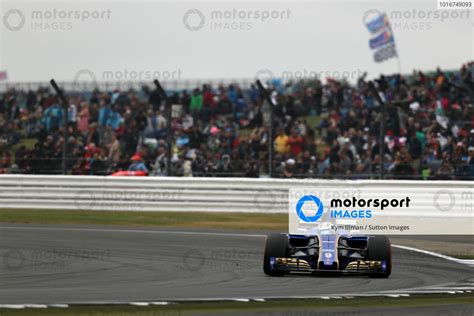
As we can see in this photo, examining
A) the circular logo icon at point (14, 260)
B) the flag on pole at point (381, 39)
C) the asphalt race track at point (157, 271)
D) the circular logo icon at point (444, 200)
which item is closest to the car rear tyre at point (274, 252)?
the asphalt race track at point (157, 271)

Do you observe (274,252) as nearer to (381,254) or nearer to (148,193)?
(381,254)

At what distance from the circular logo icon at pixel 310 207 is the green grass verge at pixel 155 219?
6.72 m

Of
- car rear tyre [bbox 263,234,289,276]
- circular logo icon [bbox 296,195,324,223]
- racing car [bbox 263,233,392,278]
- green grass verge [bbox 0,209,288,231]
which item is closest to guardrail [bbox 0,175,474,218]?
green grass verge [bbox 0,209,288,231]

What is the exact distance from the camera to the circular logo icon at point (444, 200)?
1891 cm

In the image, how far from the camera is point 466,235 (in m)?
17.4

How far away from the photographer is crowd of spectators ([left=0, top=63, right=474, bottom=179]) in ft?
65.2

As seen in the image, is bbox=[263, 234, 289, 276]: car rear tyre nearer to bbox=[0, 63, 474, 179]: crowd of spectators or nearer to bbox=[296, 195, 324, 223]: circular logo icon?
bbox=[296, 195, 324, 223]: circular logo icon

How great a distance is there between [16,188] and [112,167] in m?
2.01

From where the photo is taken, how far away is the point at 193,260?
12.3m

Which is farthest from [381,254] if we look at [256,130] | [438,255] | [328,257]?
[256,130]

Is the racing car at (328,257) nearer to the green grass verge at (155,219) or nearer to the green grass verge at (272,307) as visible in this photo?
the green grass verge at (272,307)

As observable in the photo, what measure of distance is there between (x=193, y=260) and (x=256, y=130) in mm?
9177

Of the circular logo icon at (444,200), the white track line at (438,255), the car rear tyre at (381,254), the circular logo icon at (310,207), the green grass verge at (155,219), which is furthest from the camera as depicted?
the circular logo icon at (444,200)

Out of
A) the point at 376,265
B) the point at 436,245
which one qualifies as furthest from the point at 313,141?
the point at 376,265
